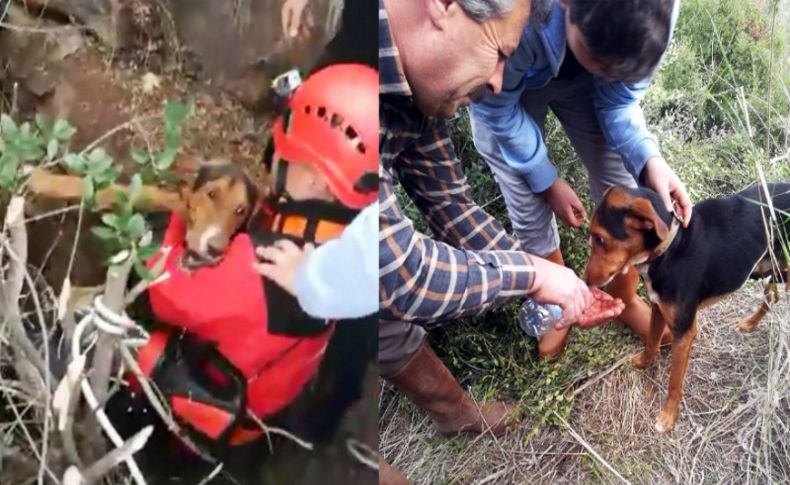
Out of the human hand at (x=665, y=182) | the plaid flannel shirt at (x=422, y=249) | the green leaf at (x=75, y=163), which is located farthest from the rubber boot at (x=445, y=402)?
the green leaf at (x=75, y=163)

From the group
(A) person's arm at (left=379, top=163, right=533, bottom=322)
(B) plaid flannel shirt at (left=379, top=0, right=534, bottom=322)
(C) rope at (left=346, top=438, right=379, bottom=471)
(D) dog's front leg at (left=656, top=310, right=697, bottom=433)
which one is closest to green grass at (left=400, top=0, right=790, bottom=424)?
(D) dog's front leg at (left=656, top=310, right=697, bottom=433)

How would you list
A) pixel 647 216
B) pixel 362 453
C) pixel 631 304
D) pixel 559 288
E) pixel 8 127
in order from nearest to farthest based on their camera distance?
pixel 8 127 < pixel 362 453 < pixel 559 288 < pixel 647 216 < pixel 631 304

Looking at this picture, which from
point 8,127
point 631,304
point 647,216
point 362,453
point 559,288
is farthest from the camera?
point 631,304

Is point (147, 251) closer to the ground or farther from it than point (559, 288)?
farther from it

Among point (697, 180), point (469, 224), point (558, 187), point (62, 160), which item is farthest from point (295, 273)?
point (697, 180)

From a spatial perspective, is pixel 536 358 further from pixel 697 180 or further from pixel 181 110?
pixel 181 110

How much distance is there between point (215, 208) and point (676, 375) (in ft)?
2.76

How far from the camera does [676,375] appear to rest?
1246mm

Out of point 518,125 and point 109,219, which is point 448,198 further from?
point 109,219

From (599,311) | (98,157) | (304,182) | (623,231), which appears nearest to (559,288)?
(599,311)

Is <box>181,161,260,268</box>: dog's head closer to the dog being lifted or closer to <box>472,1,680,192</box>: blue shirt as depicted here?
the dog being lifted

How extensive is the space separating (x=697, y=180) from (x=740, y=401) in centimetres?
39

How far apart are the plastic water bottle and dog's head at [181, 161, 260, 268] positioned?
0.63 metres

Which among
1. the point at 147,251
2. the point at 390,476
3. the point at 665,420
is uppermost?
the point at 147,251
